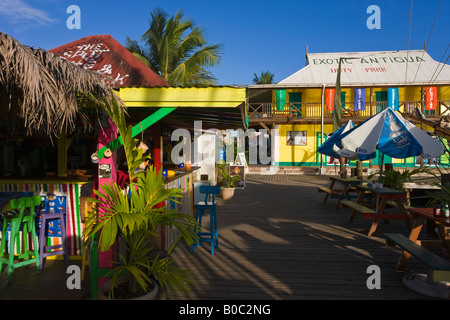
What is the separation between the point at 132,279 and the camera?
2.76m

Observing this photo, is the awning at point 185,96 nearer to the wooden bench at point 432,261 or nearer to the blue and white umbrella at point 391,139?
the wooden bench at point 432,261

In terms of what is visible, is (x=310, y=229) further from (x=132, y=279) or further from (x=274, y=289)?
(x=132, y=279)

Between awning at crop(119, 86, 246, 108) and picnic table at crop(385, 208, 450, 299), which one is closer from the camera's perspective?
picnic table at crop(385, 208, 450, 299)

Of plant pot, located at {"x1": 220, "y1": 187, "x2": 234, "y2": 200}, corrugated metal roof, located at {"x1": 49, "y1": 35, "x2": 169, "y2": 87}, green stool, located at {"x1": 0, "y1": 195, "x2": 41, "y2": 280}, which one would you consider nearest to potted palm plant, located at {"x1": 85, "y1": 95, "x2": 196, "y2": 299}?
green stool, located at {"x1": 0, "y1": 195, "x2": 41, "y2": 280}

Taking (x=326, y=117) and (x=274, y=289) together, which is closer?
(x=274, y=289)

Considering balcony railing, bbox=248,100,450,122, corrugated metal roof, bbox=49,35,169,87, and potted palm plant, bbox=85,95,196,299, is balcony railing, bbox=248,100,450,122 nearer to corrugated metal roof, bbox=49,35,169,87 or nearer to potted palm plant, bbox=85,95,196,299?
corrugated metal roof, bbox=49,35,169,87

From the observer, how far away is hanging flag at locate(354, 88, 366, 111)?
60.3 feet

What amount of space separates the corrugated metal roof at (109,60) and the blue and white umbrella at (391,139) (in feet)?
12.0

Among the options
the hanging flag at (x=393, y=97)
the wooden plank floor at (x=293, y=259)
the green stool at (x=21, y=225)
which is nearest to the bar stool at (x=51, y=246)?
the green stool at (x=21, y=225)

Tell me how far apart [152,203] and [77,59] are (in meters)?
3.62

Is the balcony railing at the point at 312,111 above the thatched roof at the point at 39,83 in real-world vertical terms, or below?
above

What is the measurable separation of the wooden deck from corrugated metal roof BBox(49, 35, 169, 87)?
2667mm

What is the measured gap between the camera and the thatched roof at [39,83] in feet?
8.96
